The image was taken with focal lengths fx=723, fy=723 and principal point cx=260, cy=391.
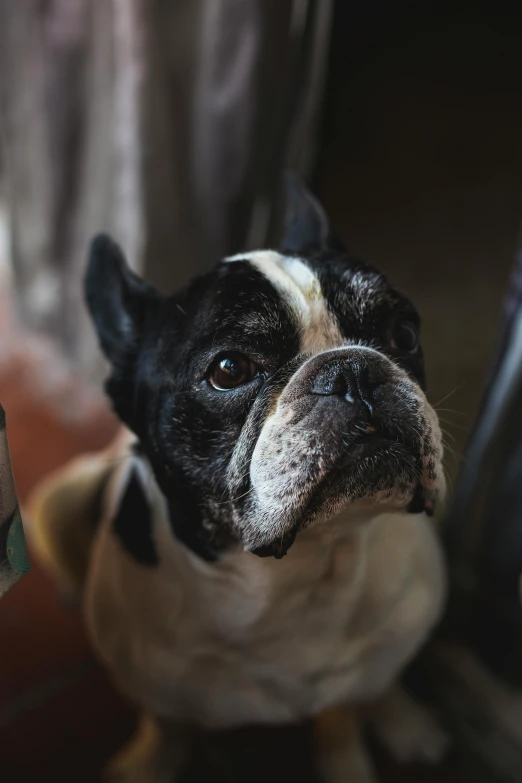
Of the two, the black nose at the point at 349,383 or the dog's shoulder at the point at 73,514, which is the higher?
the black nose at the point at 349,383

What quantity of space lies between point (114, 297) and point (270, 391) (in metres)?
0.25

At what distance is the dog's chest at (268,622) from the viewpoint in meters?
0.85

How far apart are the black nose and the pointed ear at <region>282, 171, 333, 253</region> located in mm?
243

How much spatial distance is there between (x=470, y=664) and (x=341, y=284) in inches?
31.2

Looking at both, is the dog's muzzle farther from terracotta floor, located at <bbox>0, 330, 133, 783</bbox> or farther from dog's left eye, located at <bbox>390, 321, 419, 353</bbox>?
terracotta floor, located at <bbox>0, 330, 133, 783</bbox>

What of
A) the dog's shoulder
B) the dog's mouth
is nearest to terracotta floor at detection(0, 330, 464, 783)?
the dog's shoulder

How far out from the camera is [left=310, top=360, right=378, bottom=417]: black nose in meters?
0.65

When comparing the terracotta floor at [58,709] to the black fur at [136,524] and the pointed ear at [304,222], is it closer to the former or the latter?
the black fur at [136,524]

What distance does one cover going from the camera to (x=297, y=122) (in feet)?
3.73

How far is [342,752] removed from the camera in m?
1.13

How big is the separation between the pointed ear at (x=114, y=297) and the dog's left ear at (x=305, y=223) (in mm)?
182

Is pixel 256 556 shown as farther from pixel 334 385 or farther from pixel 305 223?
pixel 305 223

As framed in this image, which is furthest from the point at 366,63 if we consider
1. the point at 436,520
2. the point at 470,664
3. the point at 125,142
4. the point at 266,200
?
the point at 470,664

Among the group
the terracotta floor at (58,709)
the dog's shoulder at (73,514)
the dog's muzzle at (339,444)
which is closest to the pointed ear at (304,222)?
the dog's muzzle at (339,444)
